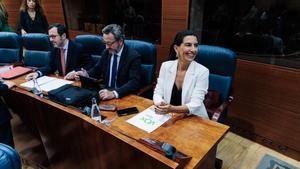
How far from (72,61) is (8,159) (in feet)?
5.86

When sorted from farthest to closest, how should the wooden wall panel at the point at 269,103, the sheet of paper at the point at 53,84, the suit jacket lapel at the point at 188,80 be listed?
the wooden wall panel at the point at 269,103, the sheet of paper at the point at 53,84, the suit jacket lapel at the point at 188,80

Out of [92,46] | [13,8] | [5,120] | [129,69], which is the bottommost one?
A: [5,120]

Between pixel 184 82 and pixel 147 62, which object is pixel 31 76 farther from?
pixel 184 82

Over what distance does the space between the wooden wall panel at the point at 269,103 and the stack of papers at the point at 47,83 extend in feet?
5.81

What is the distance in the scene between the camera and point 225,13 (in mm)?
2393

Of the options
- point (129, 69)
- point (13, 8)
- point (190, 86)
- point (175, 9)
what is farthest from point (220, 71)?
point (13, 8)

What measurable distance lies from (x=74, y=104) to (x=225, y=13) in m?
1.84

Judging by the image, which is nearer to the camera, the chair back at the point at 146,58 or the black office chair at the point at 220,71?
the black office chair at the point at 220,71

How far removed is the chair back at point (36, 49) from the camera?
9.53 feet

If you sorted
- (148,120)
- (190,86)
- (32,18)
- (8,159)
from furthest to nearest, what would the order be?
(32,18)
(190,86)
(148,120)
(8,159)

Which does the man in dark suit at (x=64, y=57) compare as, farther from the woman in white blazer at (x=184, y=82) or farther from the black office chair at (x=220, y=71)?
the black office chair at (x=220, y=71)

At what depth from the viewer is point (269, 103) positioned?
222cm

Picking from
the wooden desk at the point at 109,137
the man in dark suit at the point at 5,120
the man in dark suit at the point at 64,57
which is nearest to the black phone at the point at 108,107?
the wooden desk at the point at 109,137

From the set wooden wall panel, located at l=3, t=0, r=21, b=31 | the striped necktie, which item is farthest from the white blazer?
wooden wall panel, located at l=3, t=0, r=21, b=31
